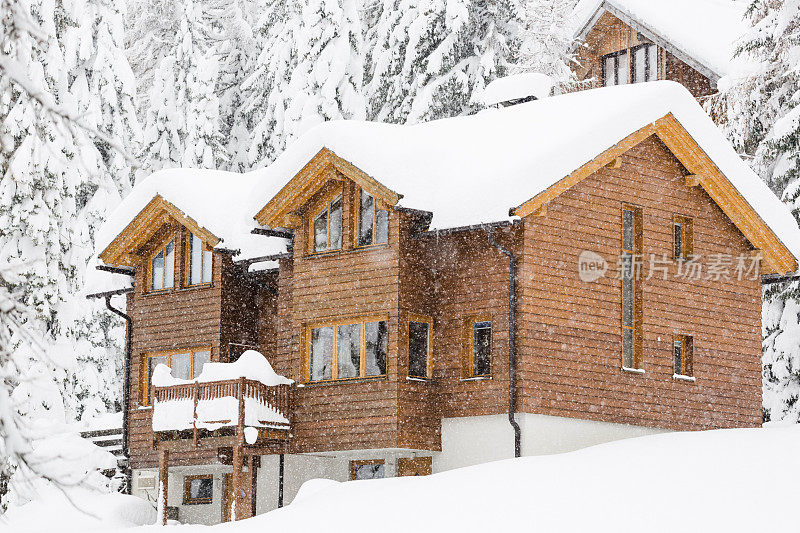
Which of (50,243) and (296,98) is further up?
(296,98)

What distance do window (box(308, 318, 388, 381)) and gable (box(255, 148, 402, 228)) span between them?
7.58ft

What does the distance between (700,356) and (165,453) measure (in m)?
11.1

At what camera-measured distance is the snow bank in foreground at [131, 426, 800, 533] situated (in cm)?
1738

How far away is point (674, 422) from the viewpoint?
24766 mm

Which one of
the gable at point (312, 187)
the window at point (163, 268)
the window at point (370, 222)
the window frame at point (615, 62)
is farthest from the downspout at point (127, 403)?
the window frame at point (615, 62)

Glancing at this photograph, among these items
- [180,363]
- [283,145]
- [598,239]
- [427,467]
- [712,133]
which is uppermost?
[283,145]

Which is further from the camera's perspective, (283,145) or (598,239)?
(283,145)

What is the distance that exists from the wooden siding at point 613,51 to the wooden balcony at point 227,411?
56.9 feet

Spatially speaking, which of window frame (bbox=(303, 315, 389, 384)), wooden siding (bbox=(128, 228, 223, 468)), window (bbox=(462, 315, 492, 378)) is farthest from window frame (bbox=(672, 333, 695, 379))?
wooden siding (bbox=(128, 228, 223, 468))

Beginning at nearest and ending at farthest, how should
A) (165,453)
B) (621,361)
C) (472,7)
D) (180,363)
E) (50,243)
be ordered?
1. (621,361)
2. (165,453)
3. (180,363)
4. (50,243)
5. (472,7)

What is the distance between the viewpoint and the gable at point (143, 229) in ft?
92.7

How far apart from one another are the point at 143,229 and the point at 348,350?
23.6 ft

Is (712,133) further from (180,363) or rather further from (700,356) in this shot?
(180,363)

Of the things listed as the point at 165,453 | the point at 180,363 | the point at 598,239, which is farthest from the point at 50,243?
the point at 598,239
